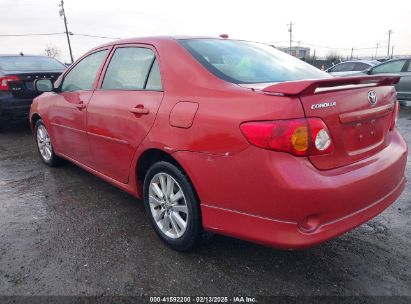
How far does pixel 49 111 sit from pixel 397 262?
4068 mm

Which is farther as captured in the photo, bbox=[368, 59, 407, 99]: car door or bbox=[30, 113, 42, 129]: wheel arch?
bbox=[368, 59, 407, 99]: car door

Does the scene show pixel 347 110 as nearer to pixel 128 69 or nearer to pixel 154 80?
pixel 154 80

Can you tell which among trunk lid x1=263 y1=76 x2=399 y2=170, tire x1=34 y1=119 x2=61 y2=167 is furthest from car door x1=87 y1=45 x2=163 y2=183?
tire x1=34 y1=119 x2=61 y2=167

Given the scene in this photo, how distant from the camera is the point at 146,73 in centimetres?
303

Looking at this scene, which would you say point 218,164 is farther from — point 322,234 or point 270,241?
point 322,234

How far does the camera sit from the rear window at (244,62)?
263 centimetres

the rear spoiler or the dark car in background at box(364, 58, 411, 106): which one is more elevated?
the rear spoiler

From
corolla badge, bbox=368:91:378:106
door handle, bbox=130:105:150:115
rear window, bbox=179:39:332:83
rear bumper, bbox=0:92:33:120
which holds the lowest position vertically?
rear bumper, bbox=0:92:33:120

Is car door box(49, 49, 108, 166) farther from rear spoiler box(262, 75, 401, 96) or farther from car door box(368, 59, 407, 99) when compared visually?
car door box(368, 59, 407, 99)

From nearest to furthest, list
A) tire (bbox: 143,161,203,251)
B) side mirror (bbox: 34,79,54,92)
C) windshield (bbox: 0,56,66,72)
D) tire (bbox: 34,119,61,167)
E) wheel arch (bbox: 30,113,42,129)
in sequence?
1. tire (bbox: 143,161,203,251)
2. side mirror (bbox: 34,79,54,92)
3. tire (bbox: 34,119,61,167)
4. wheel arch (bbox: 30,113,42,129)
5. windshield (bbox: 0,56,66,72)

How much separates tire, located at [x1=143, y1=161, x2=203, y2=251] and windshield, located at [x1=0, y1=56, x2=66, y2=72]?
19.3 ft

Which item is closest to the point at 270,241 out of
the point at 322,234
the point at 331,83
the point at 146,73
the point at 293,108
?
the point at 322,234

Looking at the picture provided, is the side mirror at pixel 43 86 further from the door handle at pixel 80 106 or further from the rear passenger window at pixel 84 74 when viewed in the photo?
the door handle at pixel 80 106

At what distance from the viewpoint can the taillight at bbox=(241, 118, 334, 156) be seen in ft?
6.65
